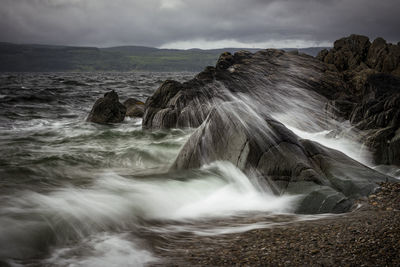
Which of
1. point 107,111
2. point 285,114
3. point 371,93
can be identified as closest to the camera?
point 371,93

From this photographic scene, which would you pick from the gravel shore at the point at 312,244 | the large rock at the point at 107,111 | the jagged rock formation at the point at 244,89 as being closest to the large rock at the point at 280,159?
the gravel shore at the point at 312,244

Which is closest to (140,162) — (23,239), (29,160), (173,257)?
(29,160)

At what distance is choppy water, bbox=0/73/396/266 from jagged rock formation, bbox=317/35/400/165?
0.72 metres

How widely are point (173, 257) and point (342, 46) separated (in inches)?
954

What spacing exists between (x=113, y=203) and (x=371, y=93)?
10924 mm

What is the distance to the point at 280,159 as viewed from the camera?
672cm

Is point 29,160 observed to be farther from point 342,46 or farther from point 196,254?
point 342,46

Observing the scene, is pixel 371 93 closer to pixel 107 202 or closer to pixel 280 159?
pixel 280 159

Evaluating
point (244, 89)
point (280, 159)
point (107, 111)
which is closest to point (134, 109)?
point (107, 111)

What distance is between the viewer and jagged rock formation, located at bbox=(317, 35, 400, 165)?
27.1ft

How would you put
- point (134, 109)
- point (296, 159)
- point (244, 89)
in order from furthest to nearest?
point (134, 109), point (244, 89), point (296, 159)

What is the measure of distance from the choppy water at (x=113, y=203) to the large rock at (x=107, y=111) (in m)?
6.38

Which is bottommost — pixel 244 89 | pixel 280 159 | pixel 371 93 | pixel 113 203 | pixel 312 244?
pixel 113 203

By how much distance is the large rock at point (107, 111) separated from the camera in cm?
1895
